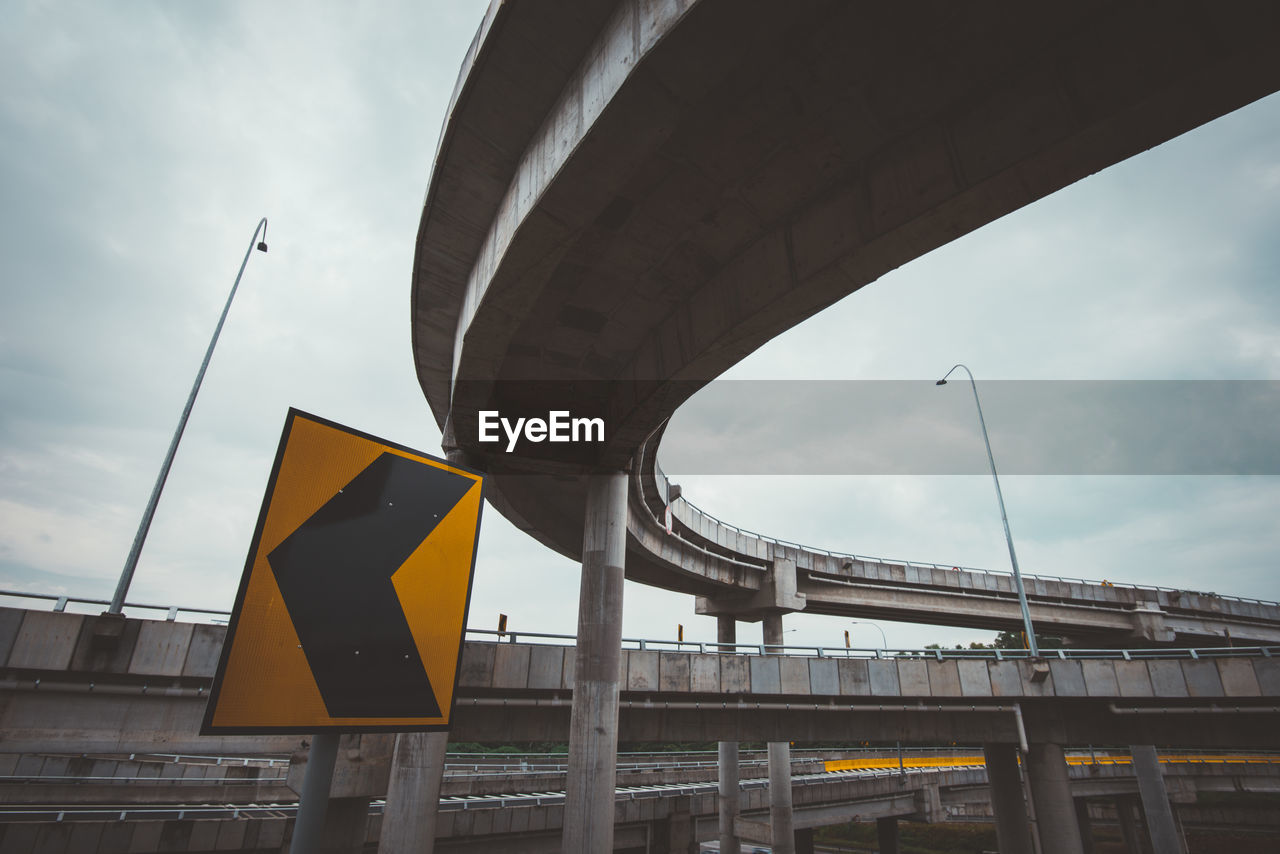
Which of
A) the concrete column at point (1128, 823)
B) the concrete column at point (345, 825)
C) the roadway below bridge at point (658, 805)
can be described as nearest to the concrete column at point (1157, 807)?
the roadway below bridge at point (658, 805)

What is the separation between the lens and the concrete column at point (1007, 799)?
20859 millimetres

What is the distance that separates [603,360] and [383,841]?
12554 millimetres

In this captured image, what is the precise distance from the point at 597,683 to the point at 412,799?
4.93m

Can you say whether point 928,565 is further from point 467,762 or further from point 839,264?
point 839,264

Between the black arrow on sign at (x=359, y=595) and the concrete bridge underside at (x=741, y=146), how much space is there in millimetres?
6209

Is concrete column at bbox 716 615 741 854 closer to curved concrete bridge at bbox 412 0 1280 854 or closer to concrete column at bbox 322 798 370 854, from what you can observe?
curved concrete bridge at bbox 412 0 1280 854

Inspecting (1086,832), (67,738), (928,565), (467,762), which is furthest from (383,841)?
(1086,832)

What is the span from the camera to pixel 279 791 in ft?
87.0

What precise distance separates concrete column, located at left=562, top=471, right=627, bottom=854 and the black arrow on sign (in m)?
13.5

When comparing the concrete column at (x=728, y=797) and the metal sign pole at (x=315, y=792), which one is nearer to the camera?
the metal sign pole at (x=315, y=792)

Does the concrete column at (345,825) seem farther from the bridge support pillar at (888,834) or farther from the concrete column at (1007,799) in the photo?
the bridge support pillar at (888,834)

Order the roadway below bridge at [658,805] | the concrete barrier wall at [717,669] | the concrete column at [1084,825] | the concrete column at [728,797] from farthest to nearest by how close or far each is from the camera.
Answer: the concrete column at [1084,825]
the concrete column at [728,797]
the roadway below bridge at [658,805]
the concrete barrier wall at [717,669]

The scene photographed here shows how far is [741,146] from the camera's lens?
9492 mm

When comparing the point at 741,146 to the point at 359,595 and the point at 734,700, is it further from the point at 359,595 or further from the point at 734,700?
the point at 734,700
